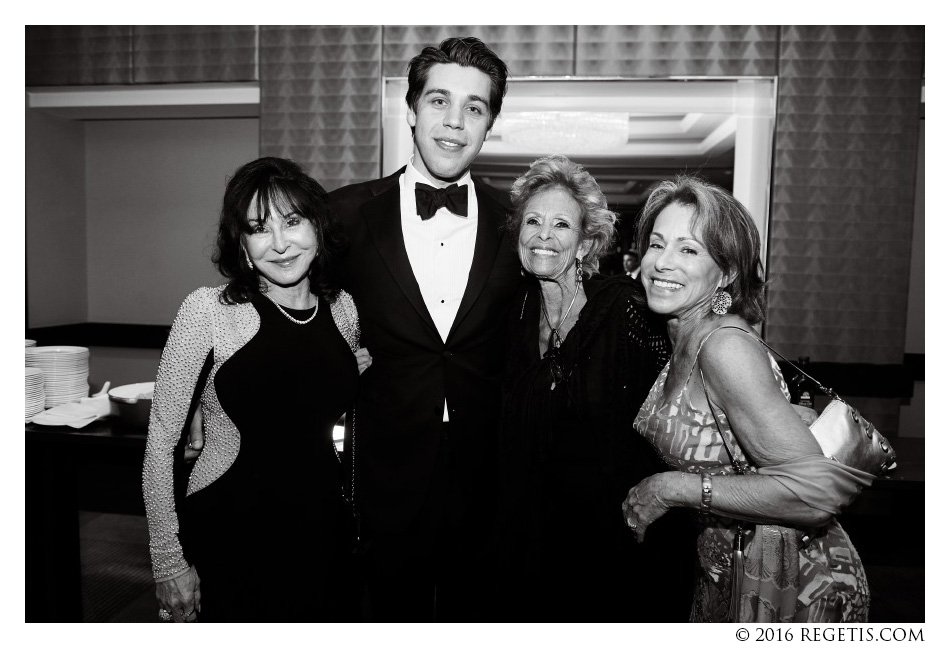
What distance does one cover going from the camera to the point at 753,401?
4.17 feet

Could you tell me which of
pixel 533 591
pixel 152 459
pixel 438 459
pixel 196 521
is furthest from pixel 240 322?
pixel 533 591

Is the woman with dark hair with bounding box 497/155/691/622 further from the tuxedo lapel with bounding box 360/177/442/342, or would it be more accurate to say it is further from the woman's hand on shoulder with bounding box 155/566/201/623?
the woman's hand on shoulder with bounding box 155/566/201/623

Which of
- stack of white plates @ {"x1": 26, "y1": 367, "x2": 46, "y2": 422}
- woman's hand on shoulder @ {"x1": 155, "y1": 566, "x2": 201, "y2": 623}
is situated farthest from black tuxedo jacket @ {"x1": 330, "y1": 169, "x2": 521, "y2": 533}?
stack of white plates @ {"x1": 26, "y1": 367, "x2": 46, "y2": 422}

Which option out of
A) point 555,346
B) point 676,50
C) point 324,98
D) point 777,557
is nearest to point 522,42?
point 676,50

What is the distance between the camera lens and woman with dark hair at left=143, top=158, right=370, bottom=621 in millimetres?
1462

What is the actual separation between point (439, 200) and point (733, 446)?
1.09m

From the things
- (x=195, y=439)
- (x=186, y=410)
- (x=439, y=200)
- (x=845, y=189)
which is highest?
(x=845, y=189)

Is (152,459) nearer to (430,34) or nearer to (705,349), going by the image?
(705,349)

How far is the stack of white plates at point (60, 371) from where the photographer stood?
7.97 ft

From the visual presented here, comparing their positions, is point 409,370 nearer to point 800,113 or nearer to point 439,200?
point 439,200

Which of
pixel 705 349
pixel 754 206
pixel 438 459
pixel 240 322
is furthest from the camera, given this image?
pixel 754 206
